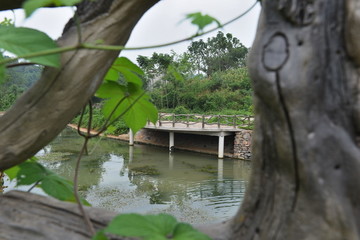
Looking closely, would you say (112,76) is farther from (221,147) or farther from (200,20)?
(221,147)

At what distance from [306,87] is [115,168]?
9.10 m

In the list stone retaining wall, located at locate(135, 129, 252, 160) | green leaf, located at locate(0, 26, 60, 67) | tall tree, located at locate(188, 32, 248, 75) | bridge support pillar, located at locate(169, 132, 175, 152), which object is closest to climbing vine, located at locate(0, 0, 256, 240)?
green leaf, located at locate(0, 26, 60, 67)

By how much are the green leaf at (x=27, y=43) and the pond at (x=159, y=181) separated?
12.0ft

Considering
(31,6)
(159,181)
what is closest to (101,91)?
(31,6)

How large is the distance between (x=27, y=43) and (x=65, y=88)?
10 cm

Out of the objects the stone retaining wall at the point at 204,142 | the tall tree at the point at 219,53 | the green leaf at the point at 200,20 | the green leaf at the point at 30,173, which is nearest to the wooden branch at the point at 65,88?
the green leaf at the point at 30,173

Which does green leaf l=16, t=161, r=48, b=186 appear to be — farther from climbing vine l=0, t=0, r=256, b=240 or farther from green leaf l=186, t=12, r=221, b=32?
green leaf l=186, t=12, r=221, b=32

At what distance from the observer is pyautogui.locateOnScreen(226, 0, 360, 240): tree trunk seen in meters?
0.33

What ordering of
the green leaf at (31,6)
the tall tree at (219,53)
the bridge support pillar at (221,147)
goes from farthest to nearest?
the tall tree at (219,53), the bridge support pillar at (221,147), the green leaf at (31,6)

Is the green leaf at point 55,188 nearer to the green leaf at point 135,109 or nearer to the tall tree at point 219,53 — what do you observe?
the green leaf at point 135,109

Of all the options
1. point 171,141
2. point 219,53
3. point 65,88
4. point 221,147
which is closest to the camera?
point 65,88

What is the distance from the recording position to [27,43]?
0.38 m

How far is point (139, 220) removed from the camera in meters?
0.35

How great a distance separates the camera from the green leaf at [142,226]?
0.32 m
